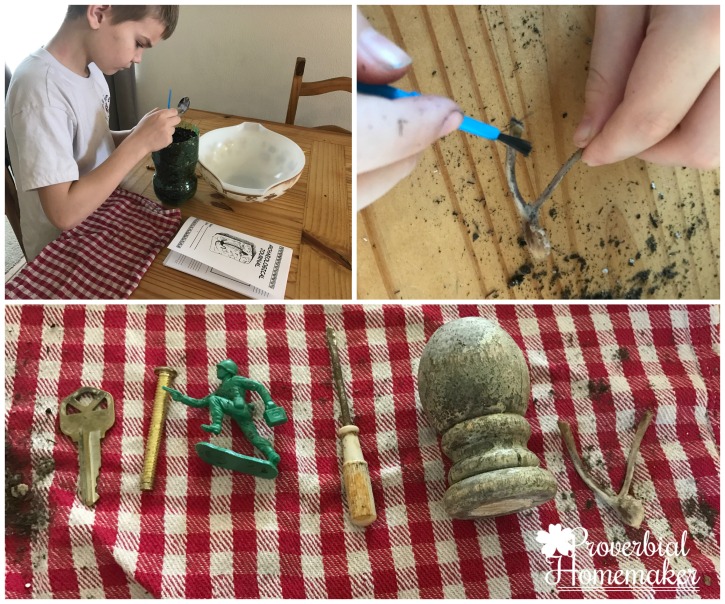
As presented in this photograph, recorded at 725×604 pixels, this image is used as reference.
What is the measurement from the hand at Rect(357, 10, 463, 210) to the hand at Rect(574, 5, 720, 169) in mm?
154

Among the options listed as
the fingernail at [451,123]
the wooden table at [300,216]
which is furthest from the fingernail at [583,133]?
the wooden table at [300,216]

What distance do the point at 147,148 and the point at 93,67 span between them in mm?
87

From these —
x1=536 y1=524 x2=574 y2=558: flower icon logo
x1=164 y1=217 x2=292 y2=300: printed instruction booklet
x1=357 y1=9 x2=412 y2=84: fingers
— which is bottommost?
x1=536 y1=524 x2=574 y2=558: flower icon logo

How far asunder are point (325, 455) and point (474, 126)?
15.9 inches

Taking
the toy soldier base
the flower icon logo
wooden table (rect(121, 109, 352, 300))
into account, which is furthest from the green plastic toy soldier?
the flower icon logo

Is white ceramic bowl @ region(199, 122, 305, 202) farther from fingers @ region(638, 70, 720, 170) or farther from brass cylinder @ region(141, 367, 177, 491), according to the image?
fingers @ region(638, 70, 720, 170)

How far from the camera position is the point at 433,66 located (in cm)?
61

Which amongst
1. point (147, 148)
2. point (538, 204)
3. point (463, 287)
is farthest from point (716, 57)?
point (147, 148)

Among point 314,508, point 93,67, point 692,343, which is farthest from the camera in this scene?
point 692,343

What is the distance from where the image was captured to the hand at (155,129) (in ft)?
2.06

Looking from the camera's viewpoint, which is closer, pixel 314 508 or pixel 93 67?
pixel 93 67

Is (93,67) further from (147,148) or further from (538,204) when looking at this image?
(538,204)

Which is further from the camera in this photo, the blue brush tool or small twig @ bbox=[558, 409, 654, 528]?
small twig @ bbox=[558, 409, 654, 528]

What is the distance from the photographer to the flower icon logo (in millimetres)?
699
